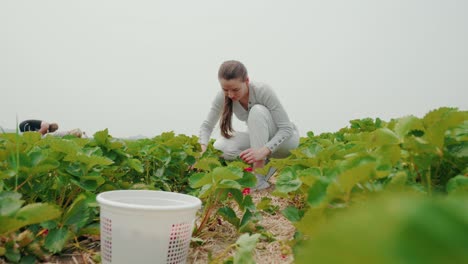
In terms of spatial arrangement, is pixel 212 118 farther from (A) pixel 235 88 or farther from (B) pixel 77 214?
(B) pixel 77 214

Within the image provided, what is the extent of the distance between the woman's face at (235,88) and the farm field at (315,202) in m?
1.02

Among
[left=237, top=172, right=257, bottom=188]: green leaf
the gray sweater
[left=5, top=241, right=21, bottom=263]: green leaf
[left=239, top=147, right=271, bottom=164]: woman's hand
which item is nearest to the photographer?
[left=5, top=241, right=21, bottom=263]: green leaf

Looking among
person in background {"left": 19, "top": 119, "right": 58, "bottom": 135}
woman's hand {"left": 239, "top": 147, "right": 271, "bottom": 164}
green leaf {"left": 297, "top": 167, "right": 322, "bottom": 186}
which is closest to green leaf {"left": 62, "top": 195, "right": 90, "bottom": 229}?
green leaf {"left": 297, "top": 167, "right": 322, "bottom": 186}

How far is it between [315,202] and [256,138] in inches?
94.0

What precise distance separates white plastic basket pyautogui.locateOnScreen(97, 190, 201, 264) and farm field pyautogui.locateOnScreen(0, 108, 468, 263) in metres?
0.16

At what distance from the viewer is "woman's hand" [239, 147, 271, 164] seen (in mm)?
3139

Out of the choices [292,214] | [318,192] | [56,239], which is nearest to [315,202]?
[318,192]

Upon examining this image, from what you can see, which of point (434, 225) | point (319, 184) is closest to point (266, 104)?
point (319, 184)

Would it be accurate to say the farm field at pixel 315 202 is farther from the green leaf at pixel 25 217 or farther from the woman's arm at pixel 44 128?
the woman's arm at pixel 44 128

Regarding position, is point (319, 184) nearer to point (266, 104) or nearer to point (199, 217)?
point (199, 217)

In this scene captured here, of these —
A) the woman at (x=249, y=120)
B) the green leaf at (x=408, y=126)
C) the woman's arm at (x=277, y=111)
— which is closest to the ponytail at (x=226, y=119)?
the woman at (x=249, y=120)

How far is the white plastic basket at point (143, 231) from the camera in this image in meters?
1.41

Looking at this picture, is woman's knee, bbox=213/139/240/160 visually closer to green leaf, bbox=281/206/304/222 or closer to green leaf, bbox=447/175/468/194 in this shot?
green leaf, bbox=281/206/304/222

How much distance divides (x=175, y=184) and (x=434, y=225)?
10.3 ft
